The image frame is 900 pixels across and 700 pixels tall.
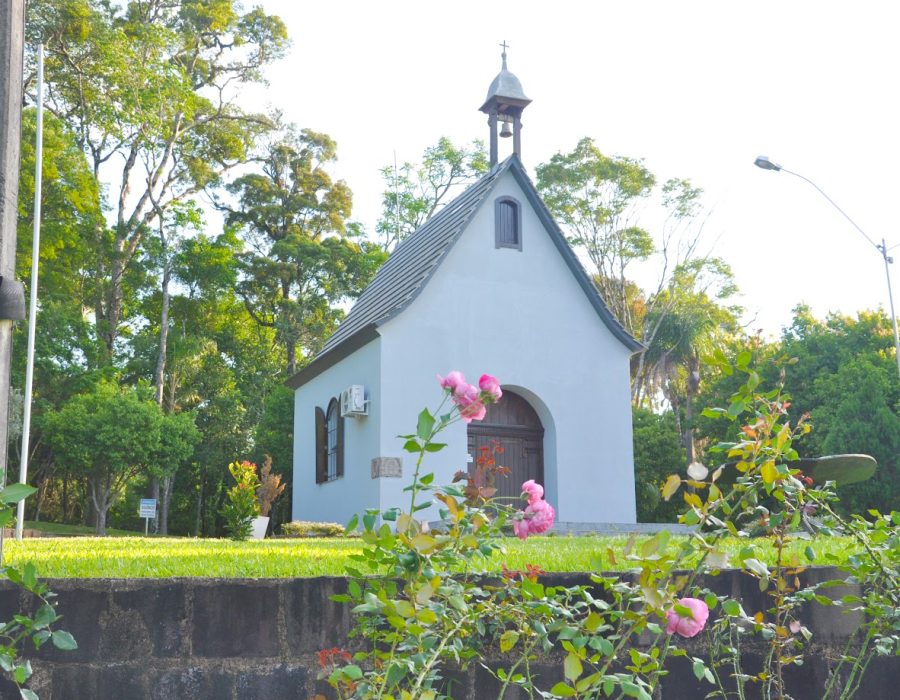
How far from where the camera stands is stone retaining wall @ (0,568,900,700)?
159 inches

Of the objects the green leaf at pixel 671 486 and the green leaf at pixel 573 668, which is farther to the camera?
the green leaf at pixel 671 486

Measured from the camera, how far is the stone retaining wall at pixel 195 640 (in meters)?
4.03

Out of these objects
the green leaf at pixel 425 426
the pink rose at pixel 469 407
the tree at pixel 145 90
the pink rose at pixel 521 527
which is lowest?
the pink rose at pixel 521 527

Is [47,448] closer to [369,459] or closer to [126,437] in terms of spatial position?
[126,437]

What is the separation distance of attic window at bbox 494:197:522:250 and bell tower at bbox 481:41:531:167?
1162mm

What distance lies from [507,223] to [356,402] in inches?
175

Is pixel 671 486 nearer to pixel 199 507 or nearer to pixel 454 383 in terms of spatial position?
pixel 454 383

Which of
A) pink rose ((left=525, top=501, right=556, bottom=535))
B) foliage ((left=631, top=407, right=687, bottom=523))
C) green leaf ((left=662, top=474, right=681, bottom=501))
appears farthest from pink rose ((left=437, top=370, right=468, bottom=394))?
foliage ((left=631, top=407, right=687, bottom=523))

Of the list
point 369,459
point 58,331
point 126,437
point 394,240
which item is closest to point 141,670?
point 369,459

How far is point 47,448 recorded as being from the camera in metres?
33.7

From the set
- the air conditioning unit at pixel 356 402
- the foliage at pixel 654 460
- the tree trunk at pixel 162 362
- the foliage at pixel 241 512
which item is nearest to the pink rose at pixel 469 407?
the foliage at pixel 241 512

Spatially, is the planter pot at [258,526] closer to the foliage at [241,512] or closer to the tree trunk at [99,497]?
the foliage at [241,512]

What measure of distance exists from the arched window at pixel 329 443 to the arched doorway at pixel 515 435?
2753mm

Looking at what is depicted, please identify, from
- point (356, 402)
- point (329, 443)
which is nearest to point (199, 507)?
point (329, 443)
